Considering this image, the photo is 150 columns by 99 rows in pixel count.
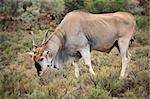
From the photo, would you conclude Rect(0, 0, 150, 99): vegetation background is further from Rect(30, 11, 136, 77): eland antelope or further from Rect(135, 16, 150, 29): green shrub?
Rect(30, 11, 136, 77): eland antelope

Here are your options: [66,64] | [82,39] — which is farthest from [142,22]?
[82,39]

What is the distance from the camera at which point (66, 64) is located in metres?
12.1

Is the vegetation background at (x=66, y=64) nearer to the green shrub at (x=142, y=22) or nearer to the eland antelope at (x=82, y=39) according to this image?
the green shrub at (x=142, y=22)

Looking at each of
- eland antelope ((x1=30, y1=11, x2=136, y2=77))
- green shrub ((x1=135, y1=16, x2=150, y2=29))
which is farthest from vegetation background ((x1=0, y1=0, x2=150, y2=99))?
eland antelope ((x1=30, y1=11, x2=136, y2=77))

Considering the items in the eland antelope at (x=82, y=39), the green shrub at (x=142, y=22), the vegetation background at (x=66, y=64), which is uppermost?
the eland antelope at (x=82, y=39)

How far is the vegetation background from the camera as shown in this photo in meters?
8.56

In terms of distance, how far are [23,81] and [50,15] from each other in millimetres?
11695

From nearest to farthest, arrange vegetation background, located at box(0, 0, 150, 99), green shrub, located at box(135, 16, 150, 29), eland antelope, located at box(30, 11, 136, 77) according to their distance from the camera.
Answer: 1. vegetation background, located at box(0, 0, 150, 99)
2. eland antelope, located at box(30, 11, 136, 77)
3. green shrub, located at box(135, 16, 150, 29)

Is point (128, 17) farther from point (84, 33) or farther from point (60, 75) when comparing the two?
point (60, 75)

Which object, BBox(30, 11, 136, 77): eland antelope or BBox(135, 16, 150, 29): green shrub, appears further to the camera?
BBox(135, 16, 150, 29): green shrub

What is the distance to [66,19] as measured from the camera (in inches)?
420

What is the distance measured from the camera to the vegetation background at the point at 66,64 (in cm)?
856

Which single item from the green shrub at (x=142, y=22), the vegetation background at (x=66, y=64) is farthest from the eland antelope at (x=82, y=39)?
the green shrub at (x=142, y=22)

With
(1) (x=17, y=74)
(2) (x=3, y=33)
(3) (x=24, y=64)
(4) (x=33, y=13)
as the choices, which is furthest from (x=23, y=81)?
(4) (x=33, y=13)
